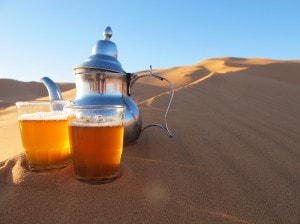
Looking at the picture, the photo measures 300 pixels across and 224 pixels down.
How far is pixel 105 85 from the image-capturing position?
156cm

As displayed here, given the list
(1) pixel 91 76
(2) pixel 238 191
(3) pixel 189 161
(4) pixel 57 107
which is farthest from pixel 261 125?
(4) pixel 57 107

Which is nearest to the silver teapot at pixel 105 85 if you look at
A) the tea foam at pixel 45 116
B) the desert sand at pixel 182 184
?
the desert sand at pixel 182 184

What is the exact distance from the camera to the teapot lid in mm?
1608

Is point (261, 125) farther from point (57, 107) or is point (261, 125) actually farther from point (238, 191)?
point (57, 107)

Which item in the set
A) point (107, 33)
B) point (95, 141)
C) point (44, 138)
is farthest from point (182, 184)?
point (107, 33)

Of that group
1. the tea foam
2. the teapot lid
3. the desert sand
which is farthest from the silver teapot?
the tea foam

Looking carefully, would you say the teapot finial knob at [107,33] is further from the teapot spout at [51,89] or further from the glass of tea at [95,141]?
the glass of tea at [95,141]

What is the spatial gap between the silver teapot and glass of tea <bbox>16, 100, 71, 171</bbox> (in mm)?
285

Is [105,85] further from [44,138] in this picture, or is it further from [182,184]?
[182,184]

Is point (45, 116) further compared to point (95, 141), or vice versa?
point (45, 116)

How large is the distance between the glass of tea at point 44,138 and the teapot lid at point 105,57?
1.24ft

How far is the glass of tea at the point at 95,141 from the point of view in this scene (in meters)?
1.13

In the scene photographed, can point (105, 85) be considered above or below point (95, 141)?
above

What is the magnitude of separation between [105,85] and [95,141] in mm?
487
